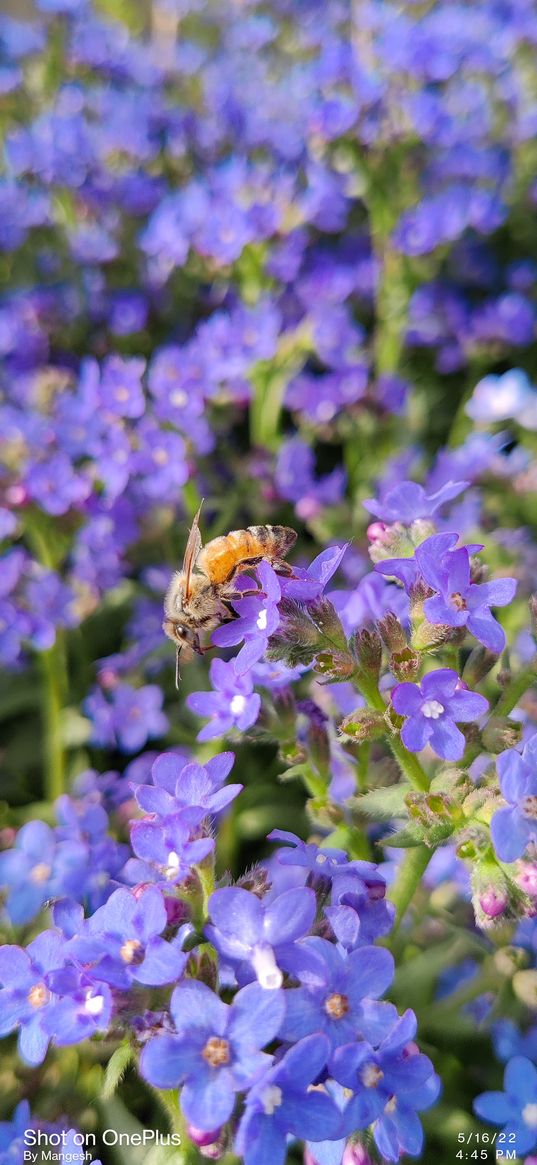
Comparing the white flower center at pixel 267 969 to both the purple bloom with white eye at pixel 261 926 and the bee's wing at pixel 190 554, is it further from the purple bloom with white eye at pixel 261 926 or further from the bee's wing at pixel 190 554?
the bee's wing at pixel 190 554

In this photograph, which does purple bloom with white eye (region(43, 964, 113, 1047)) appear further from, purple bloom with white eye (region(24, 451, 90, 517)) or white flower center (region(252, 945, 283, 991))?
purple bloom with white eye (region(24, 451, 90, 517))

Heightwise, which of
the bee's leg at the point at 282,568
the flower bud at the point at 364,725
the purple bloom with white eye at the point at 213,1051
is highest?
the bee's leg at the point at 282,568

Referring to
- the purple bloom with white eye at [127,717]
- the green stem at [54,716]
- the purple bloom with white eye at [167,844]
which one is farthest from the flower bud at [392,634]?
the green stem at [54,716]

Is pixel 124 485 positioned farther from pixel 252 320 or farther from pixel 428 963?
pixel 428 963

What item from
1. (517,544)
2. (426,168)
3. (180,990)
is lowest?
(517,544)

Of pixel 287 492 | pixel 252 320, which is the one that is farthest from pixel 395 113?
pixel 287 492

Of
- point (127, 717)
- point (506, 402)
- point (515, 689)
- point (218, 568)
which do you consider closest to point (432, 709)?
point (515, 689)

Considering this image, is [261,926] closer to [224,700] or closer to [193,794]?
[193,794]
